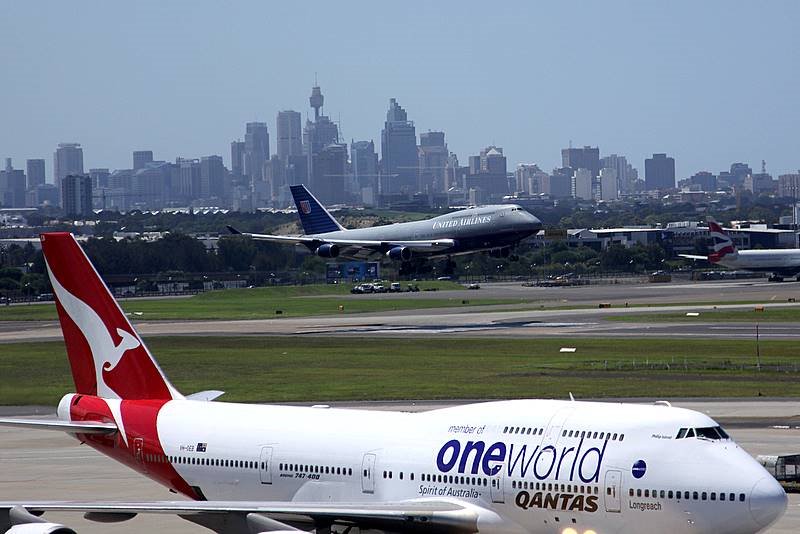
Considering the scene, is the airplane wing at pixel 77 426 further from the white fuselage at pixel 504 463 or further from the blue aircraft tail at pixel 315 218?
the blue aircraft tail at pixel 315 218

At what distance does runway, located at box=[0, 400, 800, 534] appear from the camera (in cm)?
4059

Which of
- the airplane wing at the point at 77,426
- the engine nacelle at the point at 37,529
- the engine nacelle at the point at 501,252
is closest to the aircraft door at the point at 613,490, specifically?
the engine nacelle at the point at 37,529

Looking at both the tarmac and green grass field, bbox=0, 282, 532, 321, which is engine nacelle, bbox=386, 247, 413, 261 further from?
green grass field, bbox=0, 282, 532, 321

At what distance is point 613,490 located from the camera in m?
28.4

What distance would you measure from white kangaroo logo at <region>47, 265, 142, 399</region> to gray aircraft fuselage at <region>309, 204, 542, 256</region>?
4409 inches

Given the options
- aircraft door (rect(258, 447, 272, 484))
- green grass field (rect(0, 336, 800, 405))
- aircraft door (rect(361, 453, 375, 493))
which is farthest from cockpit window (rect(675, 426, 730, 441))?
green grass field (rect(0, 336, 800, 405))

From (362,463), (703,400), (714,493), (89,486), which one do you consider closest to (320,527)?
(362,463)

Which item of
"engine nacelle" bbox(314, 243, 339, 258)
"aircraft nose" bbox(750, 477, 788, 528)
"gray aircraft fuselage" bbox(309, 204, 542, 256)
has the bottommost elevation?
"aircraft nose" bbox(750, 477, 788, 528)

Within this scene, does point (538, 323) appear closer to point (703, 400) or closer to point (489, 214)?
point (489, 214)

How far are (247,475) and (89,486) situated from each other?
13786mm

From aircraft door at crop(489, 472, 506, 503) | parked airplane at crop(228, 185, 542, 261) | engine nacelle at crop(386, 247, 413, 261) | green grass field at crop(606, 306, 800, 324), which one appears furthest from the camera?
engine nacelle at crop(386, 247, 413, 261)

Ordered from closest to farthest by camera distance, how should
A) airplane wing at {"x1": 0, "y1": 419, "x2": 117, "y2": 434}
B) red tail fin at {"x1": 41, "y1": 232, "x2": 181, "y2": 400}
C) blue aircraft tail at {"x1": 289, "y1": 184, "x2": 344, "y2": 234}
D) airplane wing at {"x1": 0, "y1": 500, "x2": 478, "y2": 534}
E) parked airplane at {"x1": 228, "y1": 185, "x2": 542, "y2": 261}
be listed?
airplane wing at {"x1": 0, "y1": 500, "x2": 478, "y2": 534}
airplane wing at {"x1": 0, "y1": 419, "x2": 117, "y2": 434}
red tail fin at {"x1": 41, "y1": 232, "x2": 181, "y2": 400}
parked airplane at {"x1": 228, "y1": 185, "x2": 542, "y2": 261}
blue aircraft tail at {"x1": 289, "y1": 184, "x2": 344, "y2": 234}

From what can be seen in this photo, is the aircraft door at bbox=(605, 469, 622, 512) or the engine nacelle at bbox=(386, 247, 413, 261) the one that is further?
the engine nacelle at bbox=(386, 247, 413, 261)

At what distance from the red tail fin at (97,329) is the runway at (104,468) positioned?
4194 mm
